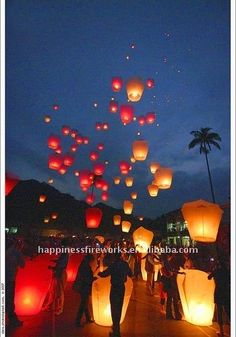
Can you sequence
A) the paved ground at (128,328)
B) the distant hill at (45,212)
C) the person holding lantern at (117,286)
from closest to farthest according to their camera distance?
the person holding lantern at (117,286) < the paved ground at (128,328) < the distant hill at (45,212)

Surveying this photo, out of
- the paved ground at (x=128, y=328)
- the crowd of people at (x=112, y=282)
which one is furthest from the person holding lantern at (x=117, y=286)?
the paved ground at (x=128, y=328)

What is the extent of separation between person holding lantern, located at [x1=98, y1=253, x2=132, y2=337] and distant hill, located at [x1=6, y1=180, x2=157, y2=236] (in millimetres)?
19108

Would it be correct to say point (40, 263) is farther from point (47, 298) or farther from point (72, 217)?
point (72, 217)

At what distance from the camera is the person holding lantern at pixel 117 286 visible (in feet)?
16.8

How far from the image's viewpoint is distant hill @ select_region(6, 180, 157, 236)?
89.2 feet

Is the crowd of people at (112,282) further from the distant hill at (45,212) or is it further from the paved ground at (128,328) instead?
the distant hill at (45,212)

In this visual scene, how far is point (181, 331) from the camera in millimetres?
5660

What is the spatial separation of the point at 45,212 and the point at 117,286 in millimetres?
25217

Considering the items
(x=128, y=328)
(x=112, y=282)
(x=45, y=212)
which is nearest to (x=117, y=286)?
(x=112, y=282)

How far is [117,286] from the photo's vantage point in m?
5.12

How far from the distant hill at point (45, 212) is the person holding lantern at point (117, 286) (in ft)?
62.7

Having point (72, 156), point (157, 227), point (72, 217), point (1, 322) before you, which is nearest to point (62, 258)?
point (1, 322)

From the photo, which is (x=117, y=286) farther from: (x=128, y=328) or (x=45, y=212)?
(x=45, y=212)

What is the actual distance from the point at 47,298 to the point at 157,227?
122 ft
